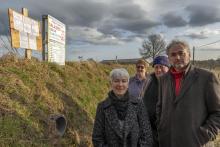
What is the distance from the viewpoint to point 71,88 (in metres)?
8.92

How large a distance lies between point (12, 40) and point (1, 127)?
138 inches

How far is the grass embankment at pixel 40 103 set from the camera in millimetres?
5500

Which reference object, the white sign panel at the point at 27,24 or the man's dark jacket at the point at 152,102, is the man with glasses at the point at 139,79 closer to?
the man's dark jacket at the point at 152,102

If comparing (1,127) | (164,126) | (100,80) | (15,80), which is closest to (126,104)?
(164,126)

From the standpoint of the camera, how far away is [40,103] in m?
6.68

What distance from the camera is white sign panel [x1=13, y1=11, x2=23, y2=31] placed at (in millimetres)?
8242

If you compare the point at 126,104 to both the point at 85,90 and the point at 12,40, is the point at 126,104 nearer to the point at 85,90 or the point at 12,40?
the point at 12,40

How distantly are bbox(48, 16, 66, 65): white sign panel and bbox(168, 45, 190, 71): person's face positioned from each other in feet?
22.3

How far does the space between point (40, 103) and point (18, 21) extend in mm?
2855

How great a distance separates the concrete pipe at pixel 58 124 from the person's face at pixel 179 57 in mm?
3381

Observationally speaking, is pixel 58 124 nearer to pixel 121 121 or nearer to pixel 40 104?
pixel 40 104

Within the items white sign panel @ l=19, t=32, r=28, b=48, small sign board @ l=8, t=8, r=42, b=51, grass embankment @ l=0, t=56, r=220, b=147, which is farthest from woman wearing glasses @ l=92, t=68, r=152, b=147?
white sign panel @ l=19, t=32, r=28, b=48

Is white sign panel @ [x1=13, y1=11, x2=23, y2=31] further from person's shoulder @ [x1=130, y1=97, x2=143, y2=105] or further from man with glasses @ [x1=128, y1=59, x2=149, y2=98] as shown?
person's shoulder @ [x1=130, y1=97, x2=143, y2=105]

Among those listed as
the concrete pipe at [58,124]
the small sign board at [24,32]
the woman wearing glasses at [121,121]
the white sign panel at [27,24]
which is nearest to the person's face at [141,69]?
the concrete pipe at [58,124]
